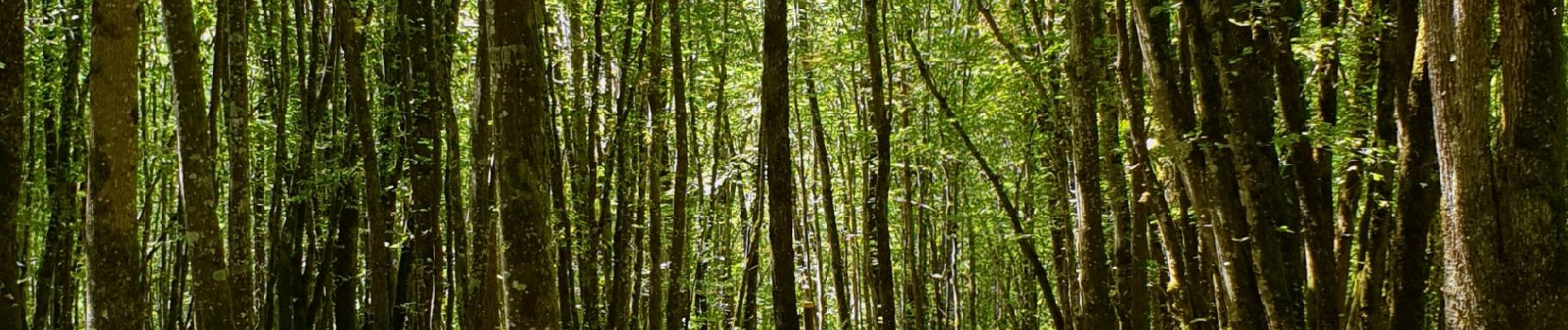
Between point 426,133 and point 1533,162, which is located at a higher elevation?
point 426,133

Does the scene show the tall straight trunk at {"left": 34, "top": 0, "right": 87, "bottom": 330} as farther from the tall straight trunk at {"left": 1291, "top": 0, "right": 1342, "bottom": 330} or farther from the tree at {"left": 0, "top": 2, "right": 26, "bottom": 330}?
the tall straight trunk at {"left": 1291, "top": 0, "right": 1342, "bottom": 330}

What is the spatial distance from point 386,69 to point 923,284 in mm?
8317

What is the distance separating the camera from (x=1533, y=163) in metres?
5.01

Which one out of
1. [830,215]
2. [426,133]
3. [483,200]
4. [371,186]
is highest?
[426,133]

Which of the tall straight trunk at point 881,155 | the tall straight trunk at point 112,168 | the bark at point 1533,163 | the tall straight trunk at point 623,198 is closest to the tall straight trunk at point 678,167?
the tall straight trunk at point 623,198

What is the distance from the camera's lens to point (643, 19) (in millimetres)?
9734

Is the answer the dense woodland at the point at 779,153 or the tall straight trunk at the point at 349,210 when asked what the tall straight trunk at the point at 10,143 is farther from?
the tall straight trunk at the point at 349,210

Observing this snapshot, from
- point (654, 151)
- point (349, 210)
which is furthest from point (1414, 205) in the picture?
point (349, 210)

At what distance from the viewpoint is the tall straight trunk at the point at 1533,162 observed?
4.97 m

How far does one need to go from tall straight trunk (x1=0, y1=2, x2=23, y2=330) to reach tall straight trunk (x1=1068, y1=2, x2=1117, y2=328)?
6105mm

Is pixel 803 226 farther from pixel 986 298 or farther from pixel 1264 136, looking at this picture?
pixel 1264 136

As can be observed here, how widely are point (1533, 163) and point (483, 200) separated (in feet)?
16.8

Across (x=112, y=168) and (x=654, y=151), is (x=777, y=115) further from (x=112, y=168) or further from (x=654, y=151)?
(x=112, y=168)

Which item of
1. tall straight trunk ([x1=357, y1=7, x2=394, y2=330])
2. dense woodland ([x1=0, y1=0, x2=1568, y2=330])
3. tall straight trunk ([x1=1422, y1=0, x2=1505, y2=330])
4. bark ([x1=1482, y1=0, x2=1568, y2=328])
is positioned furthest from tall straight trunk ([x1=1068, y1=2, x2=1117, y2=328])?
tall straight trunk ([x1=357, y1=7, x2=394, y2=330])
